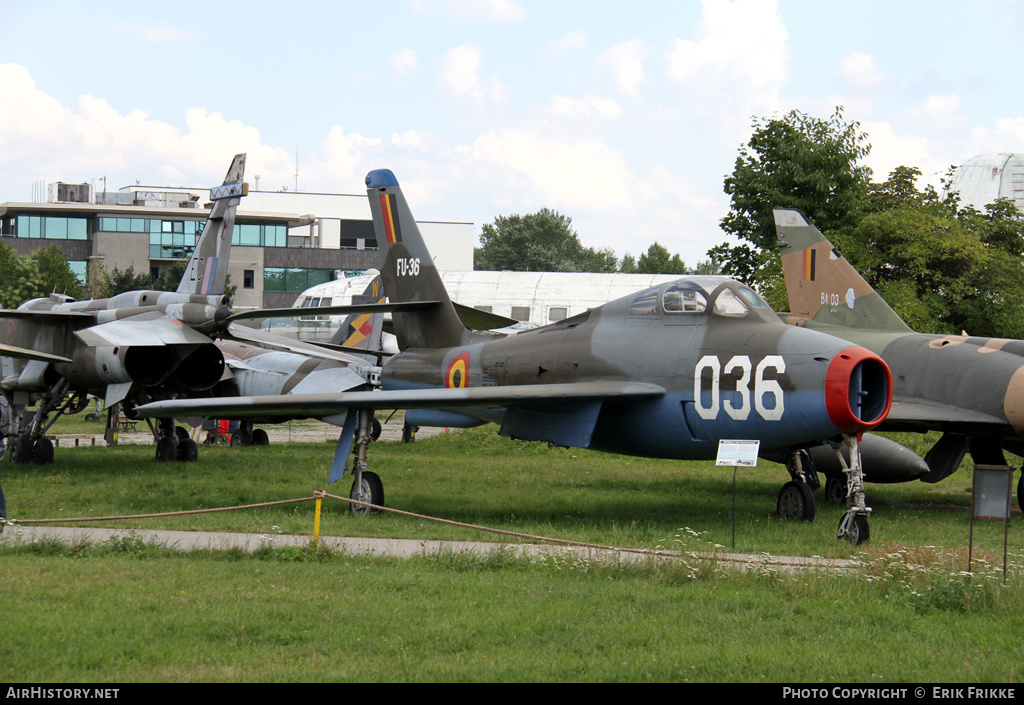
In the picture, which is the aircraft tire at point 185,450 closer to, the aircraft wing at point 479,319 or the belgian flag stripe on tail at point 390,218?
the aircraft wing at point 479,319

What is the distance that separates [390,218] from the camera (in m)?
17.7

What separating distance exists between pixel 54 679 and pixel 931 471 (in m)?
13.9

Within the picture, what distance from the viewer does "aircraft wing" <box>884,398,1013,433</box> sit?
14117mm

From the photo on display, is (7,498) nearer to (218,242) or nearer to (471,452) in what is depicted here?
(218,242)

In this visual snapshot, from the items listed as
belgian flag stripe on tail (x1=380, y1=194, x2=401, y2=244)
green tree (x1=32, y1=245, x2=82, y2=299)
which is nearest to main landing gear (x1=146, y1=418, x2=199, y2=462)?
belgian flag stripe on tail (x1=380, y1=194, x2=401, y2=244)

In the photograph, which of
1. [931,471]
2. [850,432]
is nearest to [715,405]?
[850,432]

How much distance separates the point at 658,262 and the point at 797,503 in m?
132

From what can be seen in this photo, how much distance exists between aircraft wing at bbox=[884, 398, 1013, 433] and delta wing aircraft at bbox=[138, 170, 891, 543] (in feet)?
5.83

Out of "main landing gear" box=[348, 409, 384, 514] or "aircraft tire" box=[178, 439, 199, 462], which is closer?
"main landing gear" box=[348, 409, 384, 514]

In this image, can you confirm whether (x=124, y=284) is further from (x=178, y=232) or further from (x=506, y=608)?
(x=506, y=608)

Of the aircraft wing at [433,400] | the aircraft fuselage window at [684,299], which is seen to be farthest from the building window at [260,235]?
the aircraft fuselage window at [684,299]

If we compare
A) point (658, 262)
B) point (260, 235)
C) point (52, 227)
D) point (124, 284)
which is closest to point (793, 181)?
point (124, 284)

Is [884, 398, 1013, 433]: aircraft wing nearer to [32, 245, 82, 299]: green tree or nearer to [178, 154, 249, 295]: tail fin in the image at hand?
[178, 154, 249, 295]: tail fin

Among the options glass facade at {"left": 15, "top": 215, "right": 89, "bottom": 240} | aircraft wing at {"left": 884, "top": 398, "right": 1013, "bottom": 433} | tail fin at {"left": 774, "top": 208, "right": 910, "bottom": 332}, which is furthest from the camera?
glass facade at {"left": 15, "top": 215, "right": 89, "bottom": 240}
